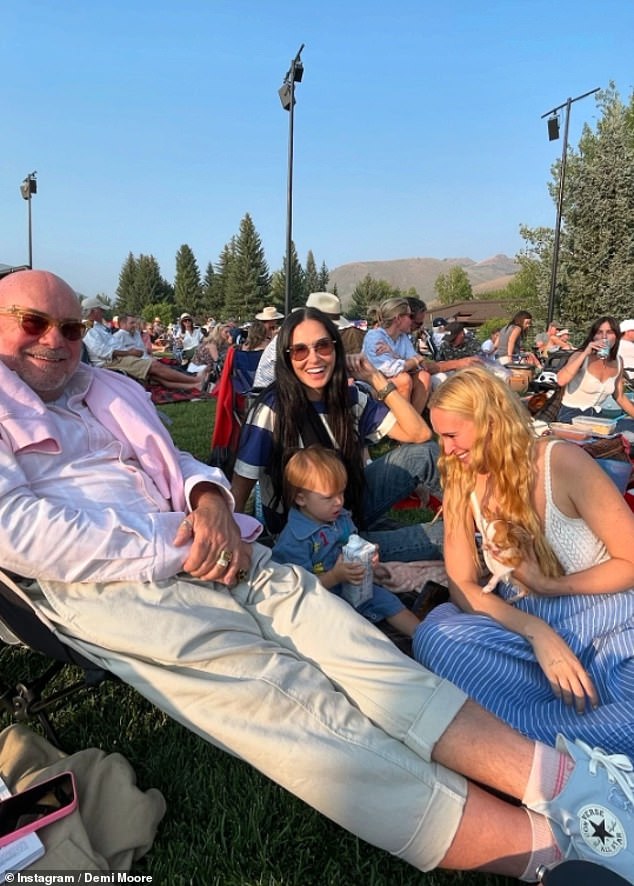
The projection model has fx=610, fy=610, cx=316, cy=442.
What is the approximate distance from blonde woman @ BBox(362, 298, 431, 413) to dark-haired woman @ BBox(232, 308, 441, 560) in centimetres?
200

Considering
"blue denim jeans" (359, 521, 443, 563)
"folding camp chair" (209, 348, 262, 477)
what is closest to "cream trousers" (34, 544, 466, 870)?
"blue denim jeans" (359, 521, 443, 563)

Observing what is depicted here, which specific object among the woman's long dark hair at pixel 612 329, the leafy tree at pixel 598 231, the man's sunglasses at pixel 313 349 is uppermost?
the leafy tree at pixel 598 231

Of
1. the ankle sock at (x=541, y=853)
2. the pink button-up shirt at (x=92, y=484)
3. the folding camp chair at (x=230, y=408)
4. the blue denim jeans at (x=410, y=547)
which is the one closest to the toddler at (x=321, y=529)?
the blue denim jeans at (x=410, y=547)

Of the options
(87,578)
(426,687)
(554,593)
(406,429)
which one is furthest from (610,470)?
(87,578)

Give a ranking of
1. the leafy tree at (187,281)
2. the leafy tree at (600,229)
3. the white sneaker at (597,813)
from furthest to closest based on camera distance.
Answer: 1. the leafy tree at (187,281)
2. the leafy tree at (600,229)
3. the white sneaker at (597,813)

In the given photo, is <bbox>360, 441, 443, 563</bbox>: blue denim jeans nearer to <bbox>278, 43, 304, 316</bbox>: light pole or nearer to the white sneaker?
the white sneaker

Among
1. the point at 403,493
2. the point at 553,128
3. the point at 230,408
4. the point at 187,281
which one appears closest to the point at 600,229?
the point at 553,128

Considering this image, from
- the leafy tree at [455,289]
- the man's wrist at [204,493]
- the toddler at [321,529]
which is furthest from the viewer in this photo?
the leafy tree at [455,289]

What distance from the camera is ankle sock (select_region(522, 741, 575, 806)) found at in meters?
1.70

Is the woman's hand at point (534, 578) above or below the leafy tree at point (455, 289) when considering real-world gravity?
below

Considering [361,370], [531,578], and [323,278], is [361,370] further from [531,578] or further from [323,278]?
[323,278]

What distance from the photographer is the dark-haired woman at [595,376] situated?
21.9 feet

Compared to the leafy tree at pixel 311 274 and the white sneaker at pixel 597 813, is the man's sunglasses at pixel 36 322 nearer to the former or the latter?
the white sneaker at pixel 597 813

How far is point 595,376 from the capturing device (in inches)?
266
